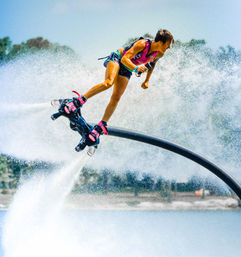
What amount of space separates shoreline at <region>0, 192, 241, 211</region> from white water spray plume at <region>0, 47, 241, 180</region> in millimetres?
5506

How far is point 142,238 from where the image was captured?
26.1 meters

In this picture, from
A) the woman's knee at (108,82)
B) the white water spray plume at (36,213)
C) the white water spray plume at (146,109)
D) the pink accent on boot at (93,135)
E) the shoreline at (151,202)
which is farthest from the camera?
the shoreline at (151,202)

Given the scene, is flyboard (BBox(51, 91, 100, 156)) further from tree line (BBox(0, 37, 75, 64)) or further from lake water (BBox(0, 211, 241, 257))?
tree line (BBox(0, 37, 75, 64))

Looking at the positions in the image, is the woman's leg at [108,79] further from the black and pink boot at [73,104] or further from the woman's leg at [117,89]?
the woman's leg at [117,89]

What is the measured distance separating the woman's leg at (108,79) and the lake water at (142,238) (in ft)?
41.0

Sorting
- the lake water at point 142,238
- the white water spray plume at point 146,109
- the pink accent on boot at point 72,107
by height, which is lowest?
the lake water at point 142,238

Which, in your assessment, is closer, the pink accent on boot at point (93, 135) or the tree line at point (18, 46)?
the pink accent on boot at point (93, 135)

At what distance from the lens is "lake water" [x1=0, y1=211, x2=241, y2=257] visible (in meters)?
21.8

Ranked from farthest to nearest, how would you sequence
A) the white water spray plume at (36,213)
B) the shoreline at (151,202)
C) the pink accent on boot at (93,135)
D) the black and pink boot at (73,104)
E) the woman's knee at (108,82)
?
the shoreline at (151,202), the white water spray plume at (36,213), the pink accent on boot at (93,135), the black and pink boot at (73,104), the woman's knee at (108,82)

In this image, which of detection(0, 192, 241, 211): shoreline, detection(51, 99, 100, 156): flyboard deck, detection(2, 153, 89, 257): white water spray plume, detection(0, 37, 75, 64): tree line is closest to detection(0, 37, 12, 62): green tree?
detection(0, 37, 75, 64): tree line

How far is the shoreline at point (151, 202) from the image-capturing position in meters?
37.1

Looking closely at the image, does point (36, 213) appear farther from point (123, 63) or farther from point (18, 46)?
point (18, 46)

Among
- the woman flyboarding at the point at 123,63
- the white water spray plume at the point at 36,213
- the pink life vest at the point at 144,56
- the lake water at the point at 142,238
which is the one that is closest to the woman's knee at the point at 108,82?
the woman flyboarding at the point at 123,63

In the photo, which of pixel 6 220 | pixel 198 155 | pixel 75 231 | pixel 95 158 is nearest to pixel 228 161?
pixel 95 158
